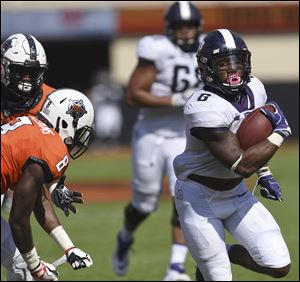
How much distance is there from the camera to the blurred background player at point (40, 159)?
4.61 m

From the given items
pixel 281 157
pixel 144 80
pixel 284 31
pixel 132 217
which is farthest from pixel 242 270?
pixel 284 31

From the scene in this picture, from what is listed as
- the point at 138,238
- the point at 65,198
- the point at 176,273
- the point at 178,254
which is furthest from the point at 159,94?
the point at 65,198

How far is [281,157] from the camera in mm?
17344

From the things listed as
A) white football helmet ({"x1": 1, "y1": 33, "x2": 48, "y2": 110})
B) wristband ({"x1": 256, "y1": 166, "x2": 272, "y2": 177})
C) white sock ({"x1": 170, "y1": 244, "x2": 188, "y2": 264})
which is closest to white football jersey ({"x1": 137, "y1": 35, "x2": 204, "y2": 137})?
white sock ({"x1": 170, "y1": 244, "x2": 188, "y2": 264})

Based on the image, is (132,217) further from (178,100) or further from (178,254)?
(178,100)

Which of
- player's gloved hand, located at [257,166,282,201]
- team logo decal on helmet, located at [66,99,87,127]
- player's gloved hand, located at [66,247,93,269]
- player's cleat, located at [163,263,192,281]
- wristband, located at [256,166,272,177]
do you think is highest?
team logo decal on helmet, located at [66,99,87,127]

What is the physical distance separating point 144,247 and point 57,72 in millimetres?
18032

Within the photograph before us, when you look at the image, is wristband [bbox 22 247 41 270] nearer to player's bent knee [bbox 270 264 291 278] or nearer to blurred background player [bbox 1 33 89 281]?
blurred background player [bbox 1 33 89 281]

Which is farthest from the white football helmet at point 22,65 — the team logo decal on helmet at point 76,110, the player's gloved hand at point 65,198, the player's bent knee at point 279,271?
the player's bent knee at point 279,271

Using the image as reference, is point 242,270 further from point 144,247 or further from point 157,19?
point 157,19

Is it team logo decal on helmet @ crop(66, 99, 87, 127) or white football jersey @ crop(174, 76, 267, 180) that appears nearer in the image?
team logo decal on helmet @ crop(66, 99, 87, 127)

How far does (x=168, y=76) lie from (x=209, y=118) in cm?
252

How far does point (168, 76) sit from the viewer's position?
25.0ft

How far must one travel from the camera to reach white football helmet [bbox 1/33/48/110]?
17.3 ft
